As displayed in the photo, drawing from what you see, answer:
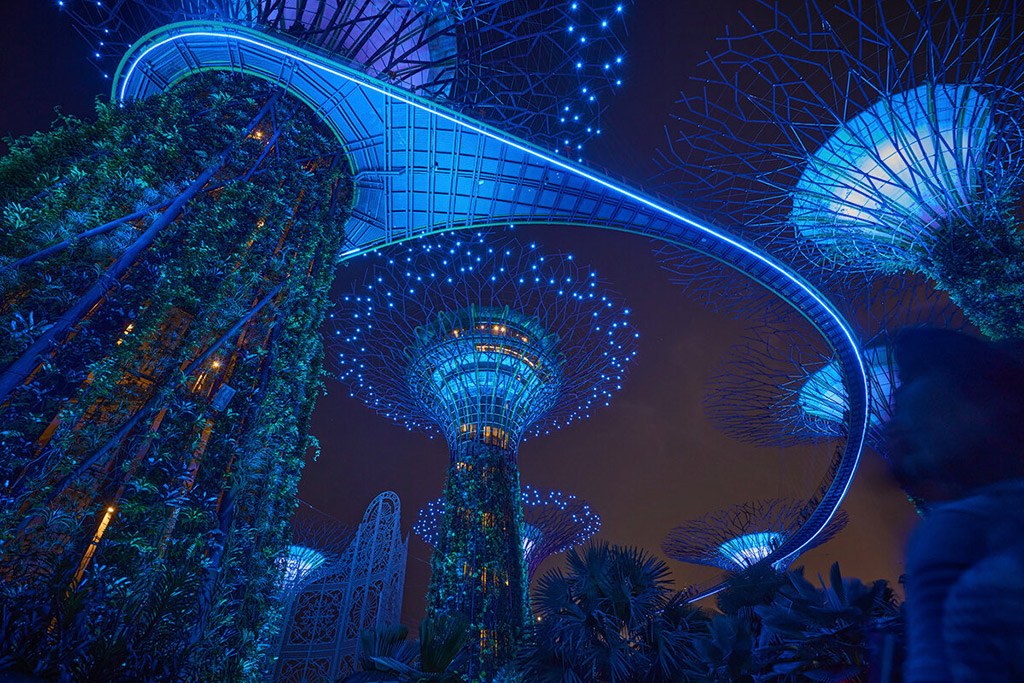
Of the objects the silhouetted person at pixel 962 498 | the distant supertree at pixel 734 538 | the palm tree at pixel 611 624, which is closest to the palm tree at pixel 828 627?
the palm tree at pixel 611 624

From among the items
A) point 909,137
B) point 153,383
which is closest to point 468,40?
point 153,383

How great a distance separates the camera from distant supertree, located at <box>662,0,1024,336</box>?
22.8 ft

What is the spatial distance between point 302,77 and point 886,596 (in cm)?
1192

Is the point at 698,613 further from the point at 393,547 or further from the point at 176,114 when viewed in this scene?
the point at 393,547

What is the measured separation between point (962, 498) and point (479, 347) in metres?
14.1

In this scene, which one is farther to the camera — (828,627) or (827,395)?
(827,395)

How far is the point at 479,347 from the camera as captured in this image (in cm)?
1527

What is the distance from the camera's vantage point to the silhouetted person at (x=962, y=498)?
1.05 m

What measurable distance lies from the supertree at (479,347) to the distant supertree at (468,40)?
4.77 meters

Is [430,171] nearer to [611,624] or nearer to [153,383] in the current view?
[153,383]

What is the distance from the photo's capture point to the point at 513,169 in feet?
35.7

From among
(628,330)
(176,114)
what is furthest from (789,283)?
(176,114)

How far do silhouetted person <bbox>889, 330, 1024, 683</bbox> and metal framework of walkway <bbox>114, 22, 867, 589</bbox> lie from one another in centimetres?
821

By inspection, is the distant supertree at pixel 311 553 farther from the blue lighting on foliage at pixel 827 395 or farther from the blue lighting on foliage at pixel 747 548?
the blue lighting on foliage at pixel 747 548
